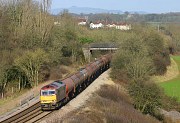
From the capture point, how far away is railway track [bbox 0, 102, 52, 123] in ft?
93.9

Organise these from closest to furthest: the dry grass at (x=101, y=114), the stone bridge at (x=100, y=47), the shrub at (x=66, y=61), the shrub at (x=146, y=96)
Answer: the dry grass at (x=101, y=114) < the shrub at (x=146, y=96) < the shrub at (x=66, y=61) < the stone bridge at (x=100, y=47)

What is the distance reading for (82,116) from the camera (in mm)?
28594

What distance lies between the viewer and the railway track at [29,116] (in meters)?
28.6

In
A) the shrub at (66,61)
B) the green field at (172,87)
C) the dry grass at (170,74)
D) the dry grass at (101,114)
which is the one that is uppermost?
the dry grass at (101,114)

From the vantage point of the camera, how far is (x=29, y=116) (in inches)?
1189

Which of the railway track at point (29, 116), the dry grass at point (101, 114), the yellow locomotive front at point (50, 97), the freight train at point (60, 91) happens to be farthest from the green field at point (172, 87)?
the railway track at point (29, 116)

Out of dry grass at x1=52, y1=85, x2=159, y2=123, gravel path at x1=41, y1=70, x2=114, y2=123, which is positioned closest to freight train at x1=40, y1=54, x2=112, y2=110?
gravel path at x1=41, y1=70, x2=114, y2=123

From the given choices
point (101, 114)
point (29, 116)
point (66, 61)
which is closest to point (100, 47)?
point (66, 61)

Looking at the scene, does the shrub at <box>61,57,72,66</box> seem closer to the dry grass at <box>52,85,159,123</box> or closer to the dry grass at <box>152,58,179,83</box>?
the dry grass at <box>152,58,179,83</box>

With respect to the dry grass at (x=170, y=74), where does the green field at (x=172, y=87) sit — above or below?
above

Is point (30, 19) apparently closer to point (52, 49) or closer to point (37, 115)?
point (52, 49)

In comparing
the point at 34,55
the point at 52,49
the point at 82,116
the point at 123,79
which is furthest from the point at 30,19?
the point at 82,116

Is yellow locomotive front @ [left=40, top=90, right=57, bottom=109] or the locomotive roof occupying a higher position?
the locomotive roof

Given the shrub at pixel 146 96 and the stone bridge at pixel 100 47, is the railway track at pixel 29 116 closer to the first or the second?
the shrub at pixel 146 96
